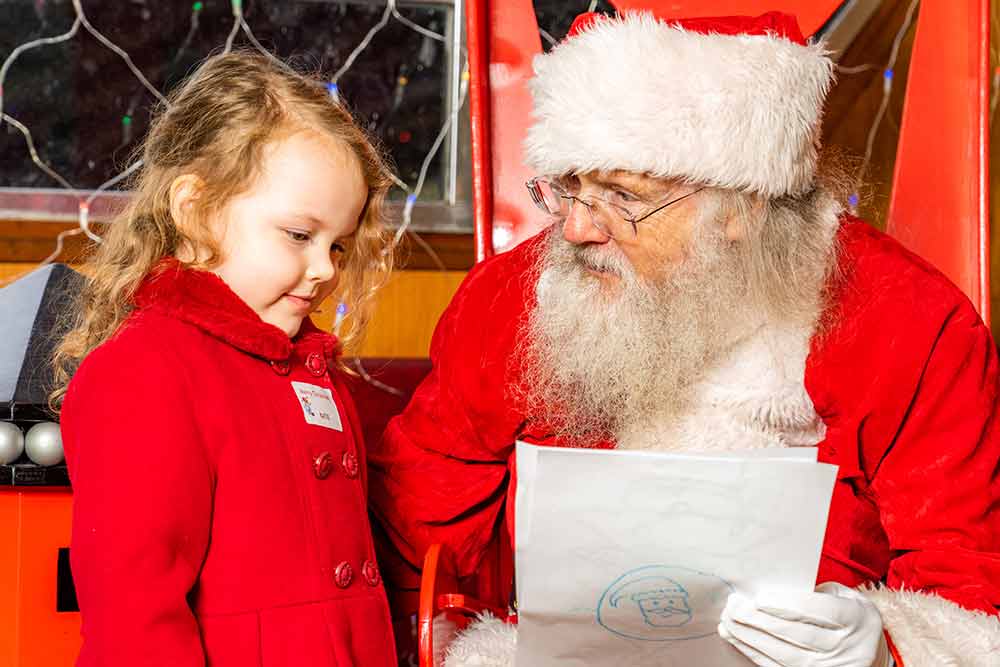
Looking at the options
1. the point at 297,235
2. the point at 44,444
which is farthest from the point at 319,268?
the point at 44,444

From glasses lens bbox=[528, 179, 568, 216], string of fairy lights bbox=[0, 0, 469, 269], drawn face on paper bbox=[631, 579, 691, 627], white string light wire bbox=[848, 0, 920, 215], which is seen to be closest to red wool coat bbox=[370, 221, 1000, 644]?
glasses lens bbox=[528, 179, 568, 216]

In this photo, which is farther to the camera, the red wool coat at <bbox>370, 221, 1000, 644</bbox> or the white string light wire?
the white string light wire

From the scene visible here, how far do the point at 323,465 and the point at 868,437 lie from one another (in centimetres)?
66

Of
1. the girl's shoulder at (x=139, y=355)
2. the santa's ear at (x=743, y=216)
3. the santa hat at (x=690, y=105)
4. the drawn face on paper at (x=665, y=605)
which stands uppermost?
the santa hat at (x=690, y=105)

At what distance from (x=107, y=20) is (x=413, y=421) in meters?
1.75

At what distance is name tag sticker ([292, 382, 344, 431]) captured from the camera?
1282 mm

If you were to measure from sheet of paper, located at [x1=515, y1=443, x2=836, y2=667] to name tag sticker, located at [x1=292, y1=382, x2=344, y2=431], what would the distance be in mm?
252

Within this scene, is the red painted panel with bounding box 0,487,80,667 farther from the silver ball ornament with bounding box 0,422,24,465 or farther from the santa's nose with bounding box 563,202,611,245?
the santa's nose with bounding box 563,202,611,245

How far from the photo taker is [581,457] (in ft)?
3.76

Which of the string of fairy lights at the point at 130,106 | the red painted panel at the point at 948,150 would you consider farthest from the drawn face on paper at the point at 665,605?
the string of fairy lights at the point at 130,106

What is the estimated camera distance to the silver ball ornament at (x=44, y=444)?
1320 millimetres

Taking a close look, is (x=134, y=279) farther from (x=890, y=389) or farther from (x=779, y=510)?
(x=890, y=389)

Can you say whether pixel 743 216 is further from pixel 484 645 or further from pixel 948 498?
pixel 484 645

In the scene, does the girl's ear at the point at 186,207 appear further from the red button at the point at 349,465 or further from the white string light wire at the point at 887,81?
the white string light wire at the point at 887,81
